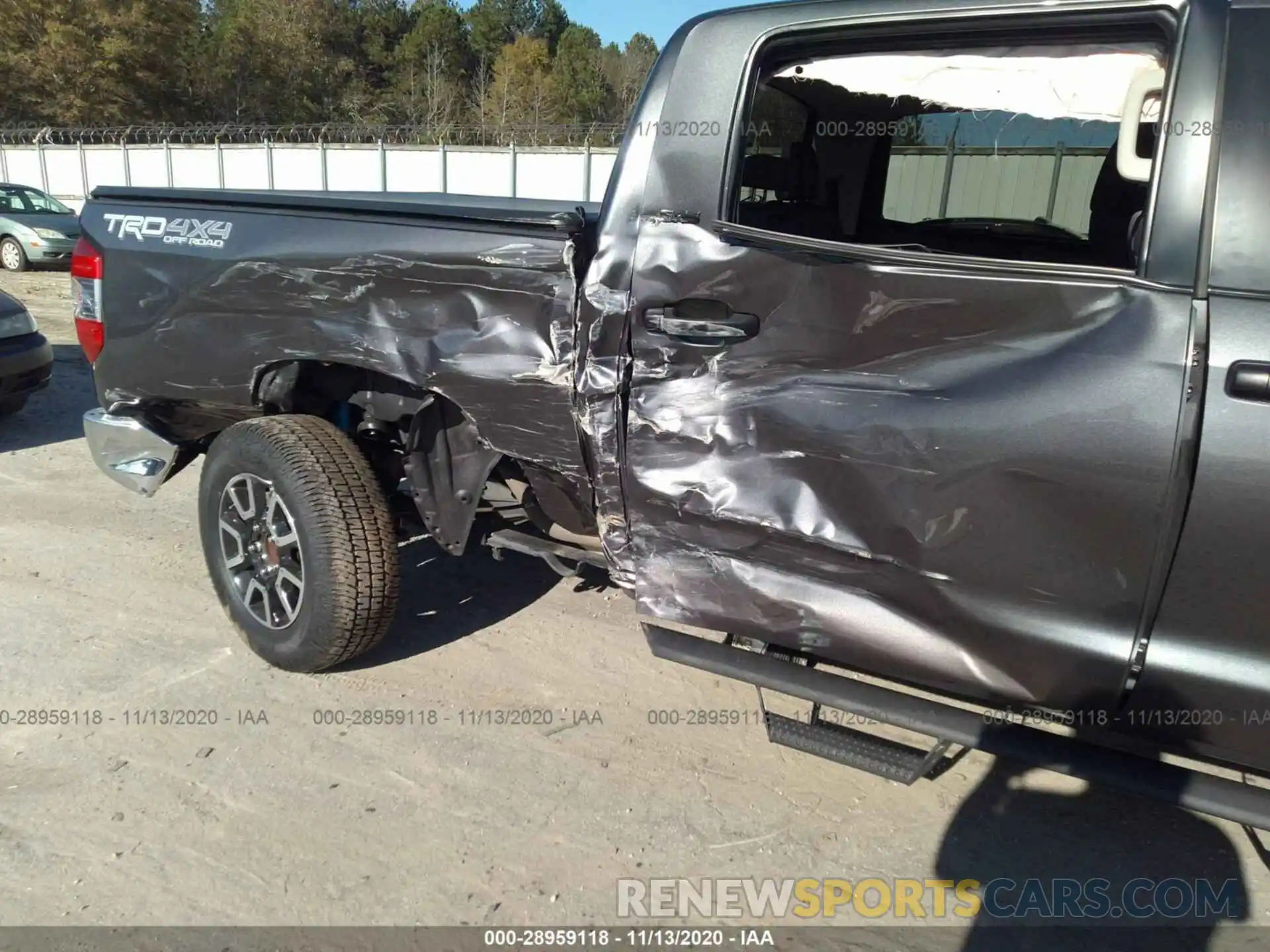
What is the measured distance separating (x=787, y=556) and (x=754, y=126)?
3.73 ft

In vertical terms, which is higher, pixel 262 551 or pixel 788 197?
pixel 788 197

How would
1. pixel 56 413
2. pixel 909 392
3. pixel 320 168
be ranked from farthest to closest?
pixel 320 168, pixel 56 413, pixel 909 392

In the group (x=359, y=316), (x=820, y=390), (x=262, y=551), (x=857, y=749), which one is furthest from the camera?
(x=262, y=551)

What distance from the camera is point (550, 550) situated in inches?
122

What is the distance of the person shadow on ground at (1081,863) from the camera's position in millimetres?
2352

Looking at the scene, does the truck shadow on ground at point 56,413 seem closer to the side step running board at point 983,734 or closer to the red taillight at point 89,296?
the red taillight at point 89,296

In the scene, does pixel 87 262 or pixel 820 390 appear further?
pixel 87 262

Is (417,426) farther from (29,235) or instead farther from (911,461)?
(29,235)

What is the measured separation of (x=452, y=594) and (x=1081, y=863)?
259cm

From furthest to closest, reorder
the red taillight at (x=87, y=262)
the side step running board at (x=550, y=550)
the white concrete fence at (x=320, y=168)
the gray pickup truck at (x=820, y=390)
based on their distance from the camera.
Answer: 1. the white concrete fence at (x=320, y=168)
2. the red taillight at (x=87, y=262)
3. the side step running board at (x=550, y=550)
4. the gray pickup truck at (x=820, y=390)

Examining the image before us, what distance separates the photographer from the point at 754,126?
255cm

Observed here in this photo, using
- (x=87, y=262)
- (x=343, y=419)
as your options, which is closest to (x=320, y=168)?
(x=87, y=262)

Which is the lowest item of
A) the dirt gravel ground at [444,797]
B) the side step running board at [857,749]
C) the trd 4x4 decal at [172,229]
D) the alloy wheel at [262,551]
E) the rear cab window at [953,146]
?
the dirt gravel ground at [444,797]

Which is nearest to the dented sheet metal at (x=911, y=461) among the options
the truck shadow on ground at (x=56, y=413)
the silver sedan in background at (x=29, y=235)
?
the truck shadow on ground at (x=56, y=413)
